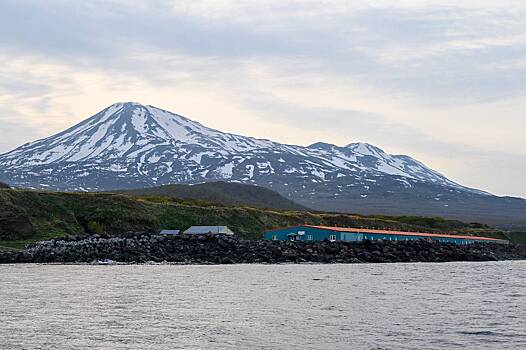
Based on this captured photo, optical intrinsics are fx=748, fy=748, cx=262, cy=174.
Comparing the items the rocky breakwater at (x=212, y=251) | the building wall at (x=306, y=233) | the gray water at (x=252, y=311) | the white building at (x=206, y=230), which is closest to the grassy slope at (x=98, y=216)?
the white building at (x=206, y=230)

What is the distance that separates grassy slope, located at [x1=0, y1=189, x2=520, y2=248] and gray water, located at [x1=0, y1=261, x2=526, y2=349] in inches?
1110

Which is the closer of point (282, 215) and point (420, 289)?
point (420, 289)

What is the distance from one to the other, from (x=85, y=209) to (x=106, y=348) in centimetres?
7425

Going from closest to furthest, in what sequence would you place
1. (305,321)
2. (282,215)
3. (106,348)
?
1. (106,348)
2. (305,321)
3. (282,215)

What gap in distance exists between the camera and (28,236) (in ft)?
270

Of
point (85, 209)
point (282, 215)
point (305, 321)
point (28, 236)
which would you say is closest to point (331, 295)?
point (305, 321)

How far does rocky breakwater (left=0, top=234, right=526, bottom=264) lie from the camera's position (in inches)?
2785

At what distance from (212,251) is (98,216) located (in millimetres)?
24585

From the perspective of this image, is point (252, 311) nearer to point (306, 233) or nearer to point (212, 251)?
point (212, 251)

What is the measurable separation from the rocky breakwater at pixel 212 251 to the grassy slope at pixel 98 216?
8634 mm

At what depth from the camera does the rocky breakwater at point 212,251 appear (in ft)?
232

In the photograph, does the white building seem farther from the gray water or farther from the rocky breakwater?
the gray water

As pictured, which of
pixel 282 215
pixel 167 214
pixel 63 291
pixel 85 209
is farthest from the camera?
pixel 282 215

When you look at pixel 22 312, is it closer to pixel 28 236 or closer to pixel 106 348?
pixel 106 348
